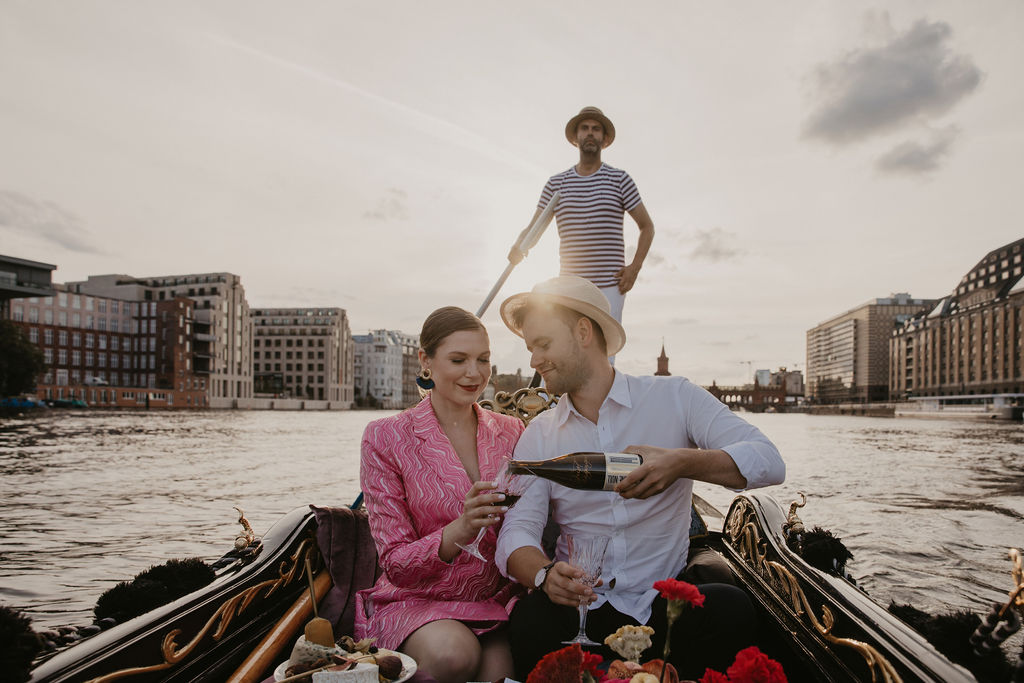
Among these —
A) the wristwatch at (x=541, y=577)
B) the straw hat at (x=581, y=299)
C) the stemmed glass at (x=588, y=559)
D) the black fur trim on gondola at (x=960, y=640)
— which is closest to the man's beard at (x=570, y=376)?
the straw hat at (x=581, y=299)

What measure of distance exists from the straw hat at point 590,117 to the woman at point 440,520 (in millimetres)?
2248

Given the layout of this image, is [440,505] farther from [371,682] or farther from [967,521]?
[967,521]

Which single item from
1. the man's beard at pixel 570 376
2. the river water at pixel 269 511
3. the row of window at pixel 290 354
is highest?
the row of window at pixel 290 354

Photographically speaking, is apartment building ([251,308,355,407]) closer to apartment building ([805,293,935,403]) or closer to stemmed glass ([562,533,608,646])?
apartment building ([805,293,935,403])

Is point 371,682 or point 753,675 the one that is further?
point 371,682

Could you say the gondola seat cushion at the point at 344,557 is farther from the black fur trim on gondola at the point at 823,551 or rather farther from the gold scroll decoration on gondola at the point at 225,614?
the black fur trim on gondola at the point at 823,551

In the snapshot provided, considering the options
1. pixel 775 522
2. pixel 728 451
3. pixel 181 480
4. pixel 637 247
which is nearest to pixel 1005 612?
pixel 728 451

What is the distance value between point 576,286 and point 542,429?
583 mm

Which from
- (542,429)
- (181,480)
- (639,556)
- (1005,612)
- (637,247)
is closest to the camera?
(1005,612)

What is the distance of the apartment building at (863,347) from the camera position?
138 meters

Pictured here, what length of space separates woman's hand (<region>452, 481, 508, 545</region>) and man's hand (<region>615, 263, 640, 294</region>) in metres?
2.53

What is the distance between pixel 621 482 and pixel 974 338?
94448 mm

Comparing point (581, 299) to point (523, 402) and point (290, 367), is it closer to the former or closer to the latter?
point (523, 402)

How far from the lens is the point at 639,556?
7.59ft
